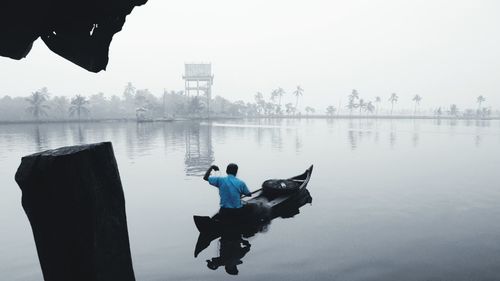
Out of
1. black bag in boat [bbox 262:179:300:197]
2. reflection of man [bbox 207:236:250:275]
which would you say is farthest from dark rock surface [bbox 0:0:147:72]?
black bag in boat [bbox 262:179:300:197]

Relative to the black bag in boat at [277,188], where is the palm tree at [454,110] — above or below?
above

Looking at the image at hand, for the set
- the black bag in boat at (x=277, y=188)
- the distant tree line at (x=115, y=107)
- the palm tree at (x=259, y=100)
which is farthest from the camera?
the palm tree at (x=259, y=100)

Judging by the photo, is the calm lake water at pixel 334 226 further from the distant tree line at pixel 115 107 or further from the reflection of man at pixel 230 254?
the distant tree line at pixel 115 107

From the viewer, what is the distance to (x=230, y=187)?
311 inches

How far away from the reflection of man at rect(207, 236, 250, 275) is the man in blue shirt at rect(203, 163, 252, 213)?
3.08ft

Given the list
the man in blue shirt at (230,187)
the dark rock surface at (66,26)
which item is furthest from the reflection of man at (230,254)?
the dark rock surface at (66,26)

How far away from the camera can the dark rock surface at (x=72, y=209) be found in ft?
6.97

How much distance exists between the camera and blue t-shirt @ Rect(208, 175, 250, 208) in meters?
7.86

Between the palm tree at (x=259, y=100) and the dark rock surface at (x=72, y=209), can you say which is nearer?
the dark rock surface at (x=72, y=209)

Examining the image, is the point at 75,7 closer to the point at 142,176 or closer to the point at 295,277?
the point at 295,277

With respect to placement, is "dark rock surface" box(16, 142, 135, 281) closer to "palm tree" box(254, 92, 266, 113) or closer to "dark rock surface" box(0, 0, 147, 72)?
"dark rock surface" box(0, 0, 147, 72)

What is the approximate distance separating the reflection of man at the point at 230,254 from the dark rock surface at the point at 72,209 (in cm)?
506

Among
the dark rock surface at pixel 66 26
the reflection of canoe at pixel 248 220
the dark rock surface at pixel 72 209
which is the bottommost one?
the reflection of canoe at pixel 248 220

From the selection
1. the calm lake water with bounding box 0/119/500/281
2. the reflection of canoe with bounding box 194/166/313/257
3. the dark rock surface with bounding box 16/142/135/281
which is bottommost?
the calm lake water with bounding box 0/119/500/281
